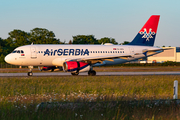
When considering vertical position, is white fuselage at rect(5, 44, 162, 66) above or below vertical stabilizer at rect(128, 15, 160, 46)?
below

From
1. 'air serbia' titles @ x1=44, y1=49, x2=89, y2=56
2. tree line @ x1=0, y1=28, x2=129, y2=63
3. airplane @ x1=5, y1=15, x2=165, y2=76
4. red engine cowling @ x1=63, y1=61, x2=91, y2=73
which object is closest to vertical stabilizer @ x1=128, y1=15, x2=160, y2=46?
airplane @ x1=5, y1=15, x2=165, y2=76

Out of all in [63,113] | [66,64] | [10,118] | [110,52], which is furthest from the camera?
[110,52]

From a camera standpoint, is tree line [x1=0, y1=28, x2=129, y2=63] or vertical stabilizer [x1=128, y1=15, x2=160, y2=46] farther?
tree line [x1=0, y1=28, x2=129, y2=63]

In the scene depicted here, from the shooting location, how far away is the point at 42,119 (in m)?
7.71

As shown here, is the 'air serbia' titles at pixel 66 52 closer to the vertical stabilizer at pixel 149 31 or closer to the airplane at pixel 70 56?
the airplane at pixel 70 56

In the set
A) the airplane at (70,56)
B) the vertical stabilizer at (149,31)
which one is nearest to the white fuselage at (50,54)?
the airplane at (70,56)

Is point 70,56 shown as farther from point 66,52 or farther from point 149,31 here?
point 149,31

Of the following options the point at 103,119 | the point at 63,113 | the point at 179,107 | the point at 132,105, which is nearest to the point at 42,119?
the point at 63,113

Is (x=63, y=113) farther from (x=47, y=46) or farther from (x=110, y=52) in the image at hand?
(x=110, y=52)

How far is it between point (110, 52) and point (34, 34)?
91.6 meters

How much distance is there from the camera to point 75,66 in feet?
97.7

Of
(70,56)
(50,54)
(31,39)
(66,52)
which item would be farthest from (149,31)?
(31,39)

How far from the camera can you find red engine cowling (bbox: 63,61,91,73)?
29.5 meters

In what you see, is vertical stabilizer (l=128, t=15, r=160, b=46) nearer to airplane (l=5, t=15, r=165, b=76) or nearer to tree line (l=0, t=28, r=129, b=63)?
airplane (l=5, t=15, r=165, b=76)
